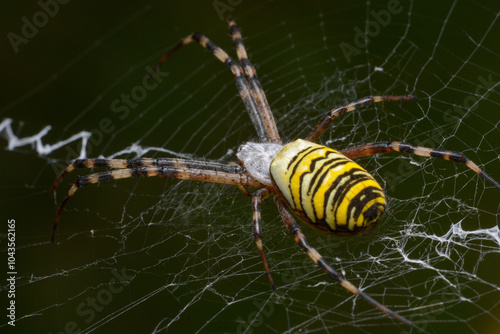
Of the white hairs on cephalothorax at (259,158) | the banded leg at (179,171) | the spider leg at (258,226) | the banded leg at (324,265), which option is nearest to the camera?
the banded leg at (324,265)

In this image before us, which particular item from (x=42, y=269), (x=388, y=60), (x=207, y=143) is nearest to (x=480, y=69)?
(x=388, y=60)

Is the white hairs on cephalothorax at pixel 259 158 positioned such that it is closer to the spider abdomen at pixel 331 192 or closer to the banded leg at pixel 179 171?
the banded leg at pixel 179 171

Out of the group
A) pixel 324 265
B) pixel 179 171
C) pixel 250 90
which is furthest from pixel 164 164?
pixel 324 265

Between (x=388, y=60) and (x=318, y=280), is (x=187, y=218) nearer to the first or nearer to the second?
(x=318, y=280)

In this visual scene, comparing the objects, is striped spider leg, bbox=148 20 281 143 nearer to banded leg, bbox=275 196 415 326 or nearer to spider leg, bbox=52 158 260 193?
spider leg, bbox=52 158 260 193

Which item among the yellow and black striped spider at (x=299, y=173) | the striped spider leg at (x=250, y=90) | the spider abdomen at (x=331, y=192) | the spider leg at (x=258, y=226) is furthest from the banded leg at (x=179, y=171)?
the spider abdomen at (x=331, y=192)

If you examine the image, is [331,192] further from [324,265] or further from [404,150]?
[404,150]
